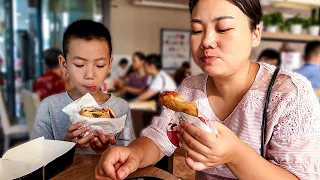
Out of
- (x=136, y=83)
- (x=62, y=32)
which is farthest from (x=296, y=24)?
(x=62, y=32)

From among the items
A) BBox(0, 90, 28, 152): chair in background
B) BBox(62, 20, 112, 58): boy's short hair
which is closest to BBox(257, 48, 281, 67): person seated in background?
BBox(0, 90, 28, 152): chair in background

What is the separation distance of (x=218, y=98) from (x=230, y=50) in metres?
0.30

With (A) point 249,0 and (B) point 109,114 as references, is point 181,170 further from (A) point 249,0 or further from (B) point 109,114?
(A) point 249,0

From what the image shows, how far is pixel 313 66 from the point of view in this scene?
178 inches

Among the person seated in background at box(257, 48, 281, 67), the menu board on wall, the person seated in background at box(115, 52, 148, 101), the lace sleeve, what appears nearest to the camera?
the lace sleeve

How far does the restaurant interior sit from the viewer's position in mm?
4371

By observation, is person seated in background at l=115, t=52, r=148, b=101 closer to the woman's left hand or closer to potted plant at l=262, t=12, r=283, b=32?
potted plant at l=262, t=12, r=283, b=32

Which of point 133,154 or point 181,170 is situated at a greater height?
point 133,154

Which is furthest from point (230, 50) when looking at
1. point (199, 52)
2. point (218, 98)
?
point (218, 98)

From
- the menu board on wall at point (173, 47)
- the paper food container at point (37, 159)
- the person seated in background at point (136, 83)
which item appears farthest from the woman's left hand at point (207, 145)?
the menu board on wall at point (173, 47)

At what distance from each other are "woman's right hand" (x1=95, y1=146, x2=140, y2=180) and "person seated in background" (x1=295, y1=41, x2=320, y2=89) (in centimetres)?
386

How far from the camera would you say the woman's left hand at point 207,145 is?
898 millimetres

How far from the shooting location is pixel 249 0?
1127 mm

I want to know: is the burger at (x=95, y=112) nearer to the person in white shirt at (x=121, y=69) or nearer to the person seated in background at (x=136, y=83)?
the person seated in background at (x=136, y=83)
